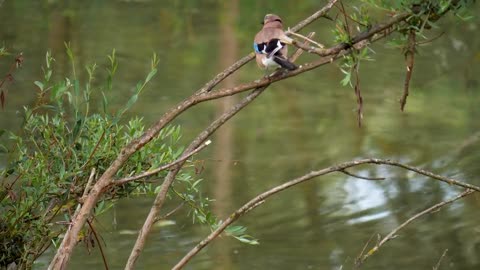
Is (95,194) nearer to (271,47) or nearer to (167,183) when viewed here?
(167,183)

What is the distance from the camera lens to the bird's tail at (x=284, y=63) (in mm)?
2246

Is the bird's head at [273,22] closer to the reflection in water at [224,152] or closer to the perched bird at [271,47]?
the perched bird at [271,47]

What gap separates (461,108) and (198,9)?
3417 mm

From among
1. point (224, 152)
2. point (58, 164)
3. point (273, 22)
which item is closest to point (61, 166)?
point (58, 164)

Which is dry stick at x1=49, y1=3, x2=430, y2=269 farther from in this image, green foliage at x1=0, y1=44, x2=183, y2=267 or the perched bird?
the perched bird

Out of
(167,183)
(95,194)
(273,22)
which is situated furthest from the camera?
(273,22)

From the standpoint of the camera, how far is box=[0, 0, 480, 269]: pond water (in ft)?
13.1

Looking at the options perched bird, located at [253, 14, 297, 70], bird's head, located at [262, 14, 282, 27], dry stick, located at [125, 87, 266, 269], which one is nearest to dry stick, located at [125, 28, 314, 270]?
dry stick, located at [125, 87, 266, 269]

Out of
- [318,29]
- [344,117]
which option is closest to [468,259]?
[344,117]

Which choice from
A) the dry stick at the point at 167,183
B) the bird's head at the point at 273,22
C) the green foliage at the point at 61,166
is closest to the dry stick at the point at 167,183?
the dry stick at the point at 167,183

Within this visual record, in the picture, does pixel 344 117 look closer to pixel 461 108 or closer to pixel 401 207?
pixel 461 108

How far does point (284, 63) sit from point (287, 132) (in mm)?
3202

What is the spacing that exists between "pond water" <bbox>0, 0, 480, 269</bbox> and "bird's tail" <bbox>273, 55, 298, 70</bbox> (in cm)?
29

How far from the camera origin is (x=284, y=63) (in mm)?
2283
